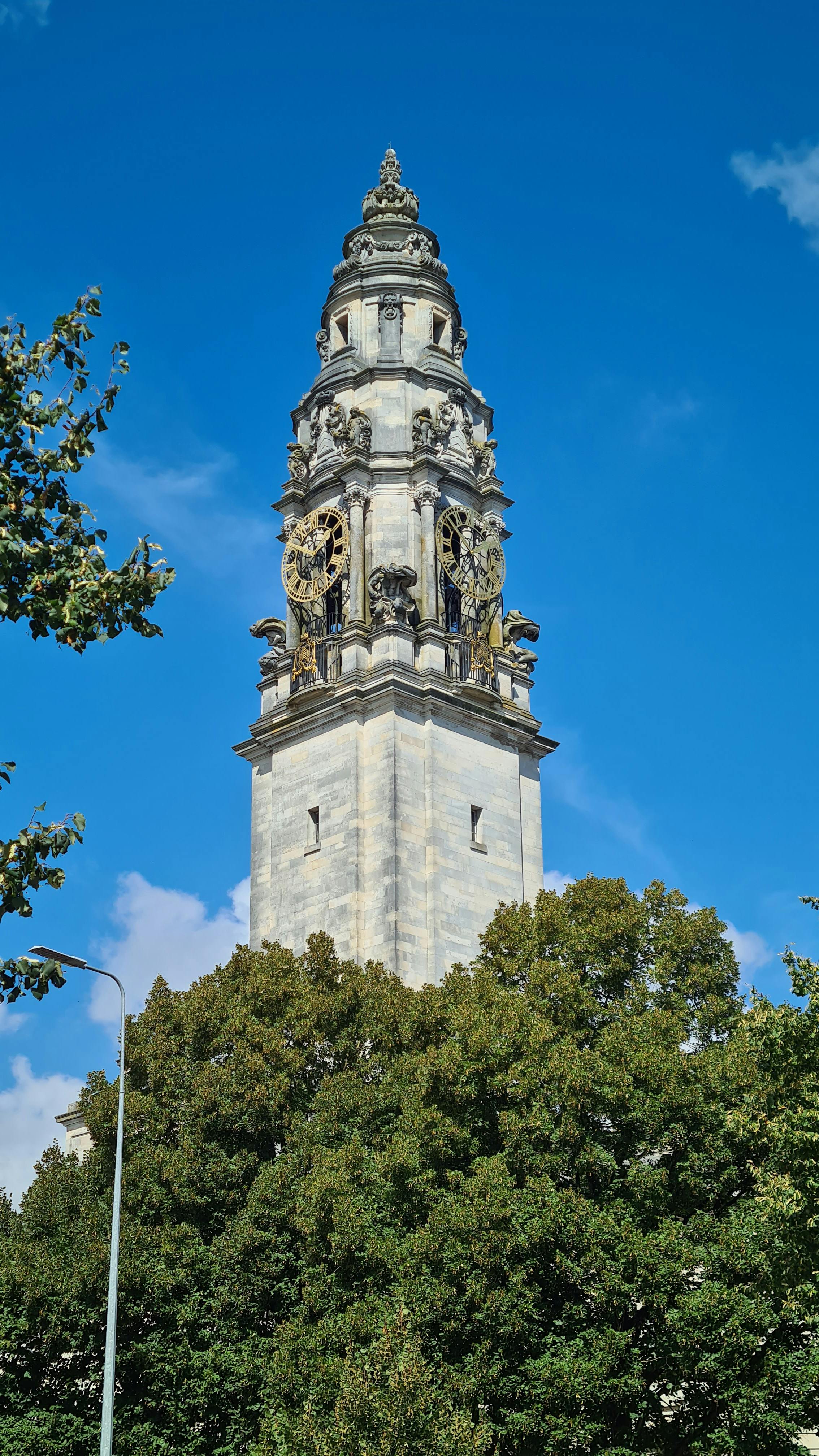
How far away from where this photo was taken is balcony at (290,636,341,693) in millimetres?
54250

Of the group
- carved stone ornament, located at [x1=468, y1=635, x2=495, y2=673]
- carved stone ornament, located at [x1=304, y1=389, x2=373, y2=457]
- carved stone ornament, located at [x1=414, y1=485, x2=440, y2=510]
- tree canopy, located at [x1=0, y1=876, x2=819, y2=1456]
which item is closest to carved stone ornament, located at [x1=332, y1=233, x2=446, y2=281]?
carved stone ornament, located at [x1=304, y1=389, x2=373, y2=457]

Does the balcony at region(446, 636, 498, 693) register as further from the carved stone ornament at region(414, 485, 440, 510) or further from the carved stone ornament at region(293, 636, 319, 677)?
the carved stone ornament at region(414, 485, 440, 510)

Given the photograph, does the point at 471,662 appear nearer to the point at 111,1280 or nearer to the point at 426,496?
the point at 426,496

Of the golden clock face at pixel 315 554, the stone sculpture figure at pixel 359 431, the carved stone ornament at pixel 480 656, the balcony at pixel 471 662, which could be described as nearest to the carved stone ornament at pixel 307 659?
the golden clock face at pixel 315 554

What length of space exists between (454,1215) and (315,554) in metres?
29.8

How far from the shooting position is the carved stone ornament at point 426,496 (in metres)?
55.8

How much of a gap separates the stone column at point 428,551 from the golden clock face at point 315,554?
250cm

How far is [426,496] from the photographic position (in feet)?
183

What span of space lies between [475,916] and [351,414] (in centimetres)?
1826

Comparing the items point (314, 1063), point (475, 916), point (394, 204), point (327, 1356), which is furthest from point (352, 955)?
point (394, 204)

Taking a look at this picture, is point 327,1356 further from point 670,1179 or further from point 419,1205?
point 670,1179

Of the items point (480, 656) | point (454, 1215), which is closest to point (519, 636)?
point (480, 656)

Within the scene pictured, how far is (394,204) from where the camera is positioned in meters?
64.2

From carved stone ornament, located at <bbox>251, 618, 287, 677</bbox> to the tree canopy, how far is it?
18519mm
